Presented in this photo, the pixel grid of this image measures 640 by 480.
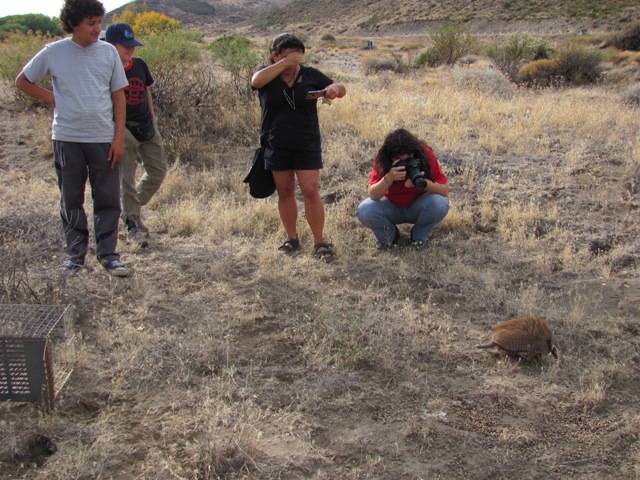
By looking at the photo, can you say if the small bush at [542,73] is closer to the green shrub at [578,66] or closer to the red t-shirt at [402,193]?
the green shrub at [578,66]

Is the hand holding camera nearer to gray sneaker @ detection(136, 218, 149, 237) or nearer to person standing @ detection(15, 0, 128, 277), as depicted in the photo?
person standing @ detection(15, 0, 128, 277)

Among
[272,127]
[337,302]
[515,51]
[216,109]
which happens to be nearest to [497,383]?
[337,302]

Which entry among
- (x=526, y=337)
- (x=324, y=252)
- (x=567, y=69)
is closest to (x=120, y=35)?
(x=324, y=252)

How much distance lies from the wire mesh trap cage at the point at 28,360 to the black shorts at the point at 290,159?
1.97 m

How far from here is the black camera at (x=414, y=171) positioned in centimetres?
430

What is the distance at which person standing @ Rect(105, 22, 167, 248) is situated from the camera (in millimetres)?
4281

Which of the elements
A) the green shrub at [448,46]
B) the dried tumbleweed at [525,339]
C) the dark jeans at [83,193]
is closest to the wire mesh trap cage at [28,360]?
the dark jeans at [83,193]

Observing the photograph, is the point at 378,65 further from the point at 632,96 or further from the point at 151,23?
the point at 151,23

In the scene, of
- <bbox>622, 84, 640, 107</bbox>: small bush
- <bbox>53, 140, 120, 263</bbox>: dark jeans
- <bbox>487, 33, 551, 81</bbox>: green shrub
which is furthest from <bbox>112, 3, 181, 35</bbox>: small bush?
<bbox>487, 33, 551, 81</bbox>: green shrub

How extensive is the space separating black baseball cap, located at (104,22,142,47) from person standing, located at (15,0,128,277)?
0.42 meters

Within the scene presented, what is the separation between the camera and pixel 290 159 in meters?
4.44

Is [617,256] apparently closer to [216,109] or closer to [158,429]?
[158,429]

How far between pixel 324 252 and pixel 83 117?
6.50 ft

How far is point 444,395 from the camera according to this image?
3020mm
